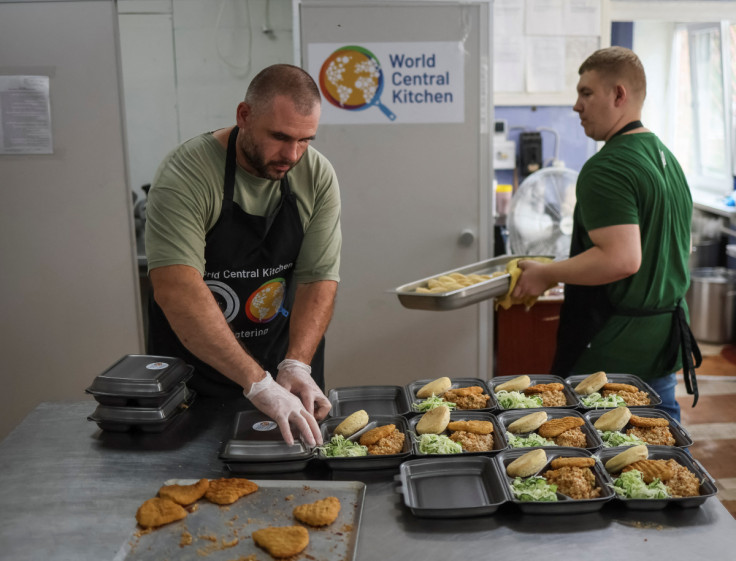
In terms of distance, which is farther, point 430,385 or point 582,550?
point 430,385

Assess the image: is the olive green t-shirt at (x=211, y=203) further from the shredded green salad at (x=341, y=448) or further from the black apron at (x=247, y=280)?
the shredded green salad at (x=341, y=448)

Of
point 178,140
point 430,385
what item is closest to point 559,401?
point 430,385

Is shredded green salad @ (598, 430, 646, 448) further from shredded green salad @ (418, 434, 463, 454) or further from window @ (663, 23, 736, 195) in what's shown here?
window @ (663, 23, 736, 195)

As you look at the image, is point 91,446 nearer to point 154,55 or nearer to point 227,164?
point 227,164

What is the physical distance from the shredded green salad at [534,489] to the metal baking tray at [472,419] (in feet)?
0.47

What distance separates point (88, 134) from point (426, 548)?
2.77 meters

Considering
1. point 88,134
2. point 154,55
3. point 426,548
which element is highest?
point 154,55

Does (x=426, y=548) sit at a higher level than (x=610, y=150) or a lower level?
lower

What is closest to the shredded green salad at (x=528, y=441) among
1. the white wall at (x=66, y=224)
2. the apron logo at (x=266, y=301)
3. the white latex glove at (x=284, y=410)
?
the white latex glove at (x=284, y=410)

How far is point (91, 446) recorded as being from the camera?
6.66ft

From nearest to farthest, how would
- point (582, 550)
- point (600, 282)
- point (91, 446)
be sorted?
point (582, 550), point (91, 446), point (600, 282)

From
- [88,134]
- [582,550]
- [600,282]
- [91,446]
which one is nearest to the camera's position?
[582,550]

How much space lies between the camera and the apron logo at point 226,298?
237 cm

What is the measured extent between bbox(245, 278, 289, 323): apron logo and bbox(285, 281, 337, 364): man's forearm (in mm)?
60
